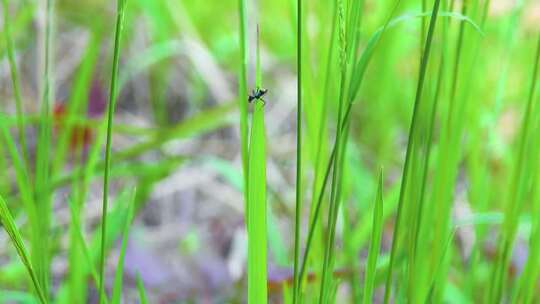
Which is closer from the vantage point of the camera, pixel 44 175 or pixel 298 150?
pixel 298 150

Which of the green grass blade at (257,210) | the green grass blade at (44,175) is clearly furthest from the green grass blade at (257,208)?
the green grass blade at (44,175)

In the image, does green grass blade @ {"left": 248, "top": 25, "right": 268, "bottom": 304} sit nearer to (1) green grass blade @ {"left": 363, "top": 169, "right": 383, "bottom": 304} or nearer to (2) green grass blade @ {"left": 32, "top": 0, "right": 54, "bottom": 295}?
(1) green grass blade @ {"left": 363, "top": 169, "right": 383, "bottom": 304}

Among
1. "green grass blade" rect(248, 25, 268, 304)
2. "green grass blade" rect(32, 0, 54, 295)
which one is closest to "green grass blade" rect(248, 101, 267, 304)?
"green grass blade" rect(248, 25, 268, 304)

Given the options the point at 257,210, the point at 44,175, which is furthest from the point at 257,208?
the point at 44,175

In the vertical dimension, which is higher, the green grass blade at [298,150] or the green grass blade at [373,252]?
the green grass blade at [298,150]

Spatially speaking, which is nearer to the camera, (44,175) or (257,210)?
(257,210)

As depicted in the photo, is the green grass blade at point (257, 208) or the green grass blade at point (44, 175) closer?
the green grass blade at point (257, 208)

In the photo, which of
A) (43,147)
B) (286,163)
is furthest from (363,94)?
(43,147)

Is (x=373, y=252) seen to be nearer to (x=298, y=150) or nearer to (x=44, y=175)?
(x=298, y=150)

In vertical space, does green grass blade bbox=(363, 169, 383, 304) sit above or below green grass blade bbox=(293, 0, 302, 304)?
below

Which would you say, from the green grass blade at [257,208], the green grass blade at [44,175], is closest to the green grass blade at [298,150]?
the green grass blade at [257,208]

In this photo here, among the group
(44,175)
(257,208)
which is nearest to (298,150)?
(257,208)

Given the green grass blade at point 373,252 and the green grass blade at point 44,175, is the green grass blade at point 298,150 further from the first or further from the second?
the green grass blade at point 44,175
